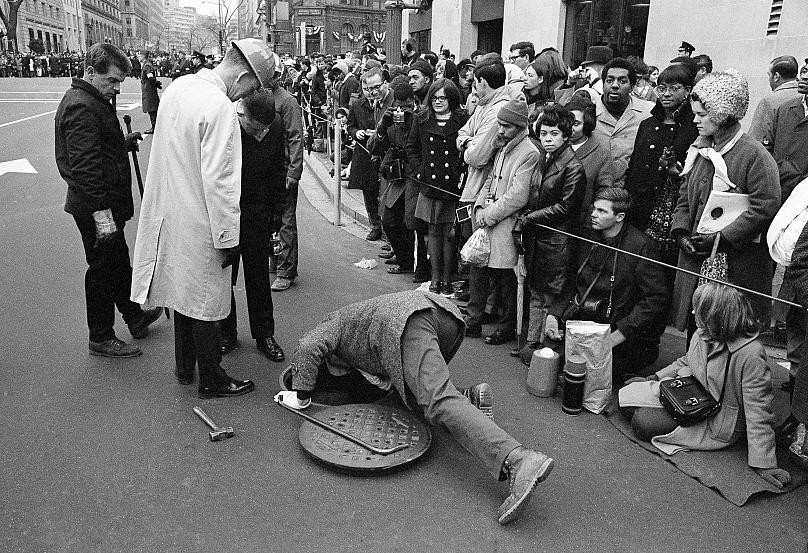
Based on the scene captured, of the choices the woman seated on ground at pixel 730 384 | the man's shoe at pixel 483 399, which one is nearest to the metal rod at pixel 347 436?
the man's shoe at pixel 483 399

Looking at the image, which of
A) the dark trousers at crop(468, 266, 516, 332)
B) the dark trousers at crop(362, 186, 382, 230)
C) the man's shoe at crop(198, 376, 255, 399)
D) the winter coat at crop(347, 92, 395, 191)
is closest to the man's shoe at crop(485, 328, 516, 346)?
the dark trousers at crop(468, 266, 516, 332)

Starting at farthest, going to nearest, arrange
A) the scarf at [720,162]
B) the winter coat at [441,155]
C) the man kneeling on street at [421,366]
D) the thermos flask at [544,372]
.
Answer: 1. the winter coat at [441,155]
2. the thermos flask at [544,372]
3. the scarf at [720,162]
4. the man kneeling on street at [421,366]

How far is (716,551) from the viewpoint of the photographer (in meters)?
2.95

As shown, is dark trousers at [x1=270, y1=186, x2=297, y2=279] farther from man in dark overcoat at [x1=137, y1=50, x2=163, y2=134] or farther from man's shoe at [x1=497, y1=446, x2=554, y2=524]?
man in dark overcoat at [x1=137, y1=50, x2=163, y2=134]

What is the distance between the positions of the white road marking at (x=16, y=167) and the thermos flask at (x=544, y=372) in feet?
36.5

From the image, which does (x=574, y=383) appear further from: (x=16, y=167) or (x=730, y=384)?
(x=16, y=167)

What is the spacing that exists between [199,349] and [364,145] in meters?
4.41

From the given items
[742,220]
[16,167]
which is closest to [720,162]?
[742,220]

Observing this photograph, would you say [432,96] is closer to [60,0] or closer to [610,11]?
[610,11]

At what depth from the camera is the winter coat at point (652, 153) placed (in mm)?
4770

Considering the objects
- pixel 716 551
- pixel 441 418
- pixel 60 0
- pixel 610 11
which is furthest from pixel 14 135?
pixel 60 0

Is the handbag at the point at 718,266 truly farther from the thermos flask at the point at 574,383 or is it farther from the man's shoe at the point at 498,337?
the man's shoe at the point at 498,337

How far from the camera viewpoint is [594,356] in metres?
4.17

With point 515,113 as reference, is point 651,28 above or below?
above
